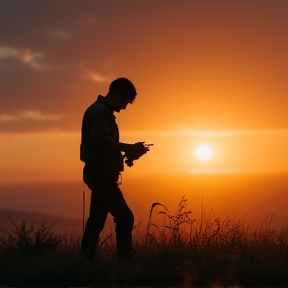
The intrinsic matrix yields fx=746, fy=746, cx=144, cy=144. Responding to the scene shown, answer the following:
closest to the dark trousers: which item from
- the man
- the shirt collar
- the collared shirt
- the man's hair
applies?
the man

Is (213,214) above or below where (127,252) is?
above

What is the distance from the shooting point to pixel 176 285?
7.07m

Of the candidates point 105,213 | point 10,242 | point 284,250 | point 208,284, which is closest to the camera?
point 208,284

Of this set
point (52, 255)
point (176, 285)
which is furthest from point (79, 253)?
point (176, 285)

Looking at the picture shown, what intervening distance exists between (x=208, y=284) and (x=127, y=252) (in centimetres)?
168

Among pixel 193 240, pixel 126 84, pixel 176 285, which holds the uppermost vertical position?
pixel 126 84

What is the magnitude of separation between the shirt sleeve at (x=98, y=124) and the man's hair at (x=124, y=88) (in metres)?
0.40

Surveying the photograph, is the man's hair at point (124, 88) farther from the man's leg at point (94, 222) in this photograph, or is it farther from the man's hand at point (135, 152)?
the man's leg at point (94, 222)

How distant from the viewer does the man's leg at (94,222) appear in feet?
28.8

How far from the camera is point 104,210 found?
8.81 metres

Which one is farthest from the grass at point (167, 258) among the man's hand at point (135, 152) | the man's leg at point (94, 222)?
the man's hand at point (135, 152)

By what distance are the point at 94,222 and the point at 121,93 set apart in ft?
5.12

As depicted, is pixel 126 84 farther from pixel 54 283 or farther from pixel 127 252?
pixel 54 283

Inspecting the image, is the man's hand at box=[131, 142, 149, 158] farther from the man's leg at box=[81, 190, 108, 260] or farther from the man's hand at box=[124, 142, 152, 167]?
the man's leg at box=[81, 190, 108, 260]
